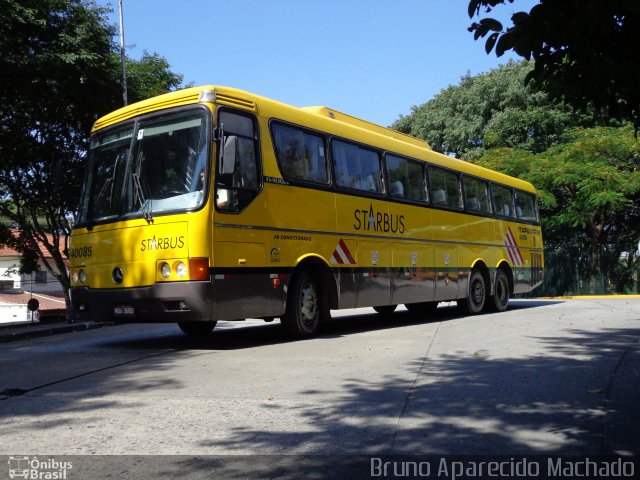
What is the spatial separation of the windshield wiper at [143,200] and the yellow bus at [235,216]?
0.02m

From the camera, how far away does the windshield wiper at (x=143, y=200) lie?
8592 mm

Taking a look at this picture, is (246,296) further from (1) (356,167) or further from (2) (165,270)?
(1) (356,167)

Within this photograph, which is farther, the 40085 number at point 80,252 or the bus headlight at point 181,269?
the 40085 number at point 80,252

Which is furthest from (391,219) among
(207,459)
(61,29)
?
(61,29)

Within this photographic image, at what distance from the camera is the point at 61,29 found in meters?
17.9

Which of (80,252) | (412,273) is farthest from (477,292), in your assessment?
(80,252)

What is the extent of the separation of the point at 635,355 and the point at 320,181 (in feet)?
16.7

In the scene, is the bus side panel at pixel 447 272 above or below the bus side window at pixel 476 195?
below

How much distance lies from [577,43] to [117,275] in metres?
6.60

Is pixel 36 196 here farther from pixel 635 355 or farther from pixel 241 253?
pixel 635 355

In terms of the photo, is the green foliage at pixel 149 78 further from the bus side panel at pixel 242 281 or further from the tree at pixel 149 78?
the bus side panel at pixel 242 281

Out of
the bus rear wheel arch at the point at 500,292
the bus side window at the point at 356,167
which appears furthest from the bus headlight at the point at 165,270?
the bus rear wheel arch at the point at 500,292

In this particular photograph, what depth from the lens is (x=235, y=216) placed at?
867 cm

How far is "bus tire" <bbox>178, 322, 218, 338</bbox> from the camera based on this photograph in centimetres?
1071
